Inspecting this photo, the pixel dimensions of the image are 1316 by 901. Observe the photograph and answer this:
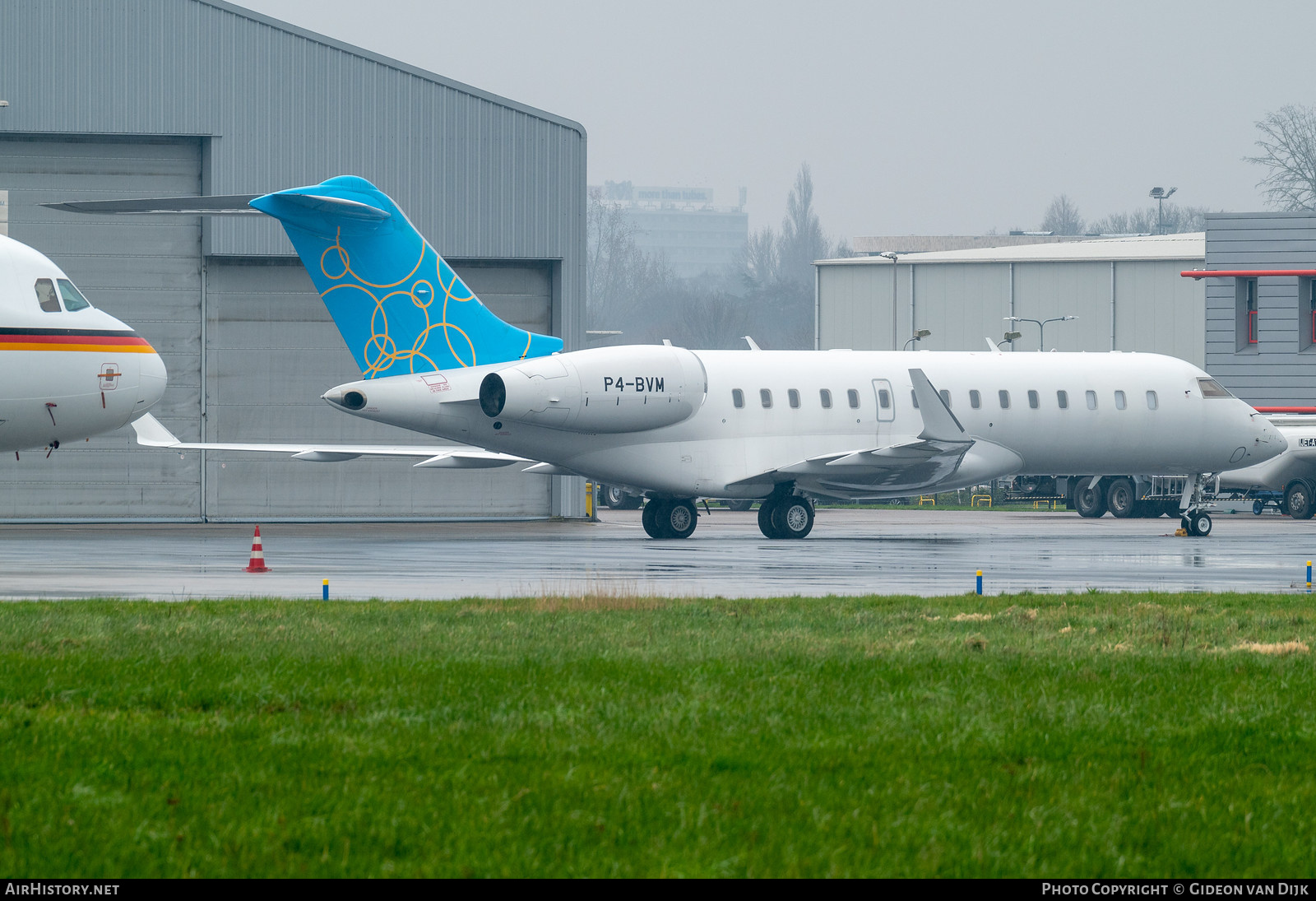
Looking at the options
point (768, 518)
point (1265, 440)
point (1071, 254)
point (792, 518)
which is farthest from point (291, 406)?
point (1071, 254)

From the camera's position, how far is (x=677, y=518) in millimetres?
30312

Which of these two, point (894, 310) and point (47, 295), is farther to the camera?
point (894, 310)

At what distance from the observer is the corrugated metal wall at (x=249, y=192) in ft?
113

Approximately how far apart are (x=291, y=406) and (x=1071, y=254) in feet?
171

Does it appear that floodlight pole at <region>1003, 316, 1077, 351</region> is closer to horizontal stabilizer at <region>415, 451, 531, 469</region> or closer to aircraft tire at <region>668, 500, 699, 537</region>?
aircraft tire at <region>668, 500, 699, 537</region>

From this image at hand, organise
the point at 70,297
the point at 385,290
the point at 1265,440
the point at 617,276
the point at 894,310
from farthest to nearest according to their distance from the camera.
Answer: the point at 617,276 < the point at 894,310 < the point at 1265,440 < the point at 385,290 < the point at 70,297

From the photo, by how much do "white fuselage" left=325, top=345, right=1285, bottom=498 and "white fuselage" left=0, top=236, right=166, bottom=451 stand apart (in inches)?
231

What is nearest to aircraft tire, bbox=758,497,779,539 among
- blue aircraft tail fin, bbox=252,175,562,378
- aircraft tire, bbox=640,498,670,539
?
aircraft tire, bbox=640,498,670,539

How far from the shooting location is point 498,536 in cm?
3164

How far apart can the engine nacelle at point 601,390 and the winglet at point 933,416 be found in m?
3.75

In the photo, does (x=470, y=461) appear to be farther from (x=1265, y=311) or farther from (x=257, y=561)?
(x=1265, y=311)

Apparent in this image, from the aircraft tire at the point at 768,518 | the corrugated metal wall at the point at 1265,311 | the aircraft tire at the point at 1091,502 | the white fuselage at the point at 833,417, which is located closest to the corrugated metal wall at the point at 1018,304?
the corrugated metal wall at the point at 1265,311

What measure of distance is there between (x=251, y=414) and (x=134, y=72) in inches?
300

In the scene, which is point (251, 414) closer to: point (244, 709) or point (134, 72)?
point (134, 72)
